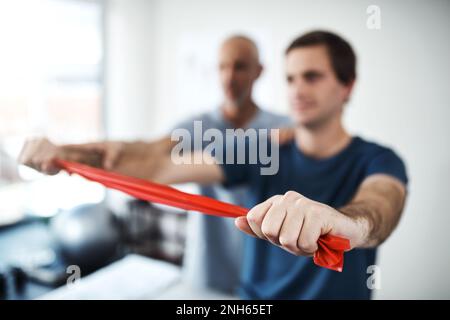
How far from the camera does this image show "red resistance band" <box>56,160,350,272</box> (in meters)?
0.57

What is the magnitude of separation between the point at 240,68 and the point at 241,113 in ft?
0.67

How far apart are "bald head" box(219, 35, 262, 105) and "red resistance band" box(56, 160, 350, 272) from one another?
905 mm

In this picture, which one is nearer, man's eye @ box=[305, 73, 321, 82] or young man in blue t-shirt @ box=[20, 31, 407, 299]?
young man in blue t-shirt @ box=[20, 31, 407, 299]

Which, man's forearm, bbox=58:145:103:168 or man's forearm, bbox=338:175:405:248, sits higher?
man's forearm, bbox=58:145:103:168

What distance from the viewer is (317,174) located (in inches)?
42.0

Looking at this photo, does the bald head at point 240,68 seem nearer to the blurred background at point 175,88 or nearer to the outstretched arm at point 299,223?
the blurred background at point 175,88

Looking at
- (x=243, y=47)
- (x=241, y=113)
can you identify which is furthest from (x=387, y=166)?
(x=243, y=47)

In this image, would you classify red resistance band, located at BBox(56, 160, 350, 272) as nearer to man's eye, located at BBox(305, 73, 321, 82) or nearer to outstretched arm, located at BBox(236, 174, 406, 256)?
outstretched arm, located at BBox(236, 174, 406, 256)

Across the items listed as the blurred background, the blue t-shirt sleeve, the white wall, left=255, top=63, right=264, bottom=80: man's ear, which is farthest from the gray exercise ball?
the blue t-shirt sleeve

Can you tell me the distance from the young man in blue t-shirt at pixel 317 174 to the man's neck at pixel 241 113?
21.0 inches

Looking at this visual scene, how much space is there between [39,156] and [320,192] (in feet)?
2.60

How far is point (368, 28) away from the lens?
1520 millimetres

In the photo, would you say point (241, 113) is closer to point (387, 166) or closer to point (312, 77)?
point (312, 77)

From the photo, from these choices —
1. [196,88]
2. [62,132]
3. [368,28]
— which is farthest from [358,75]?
[62,132]
